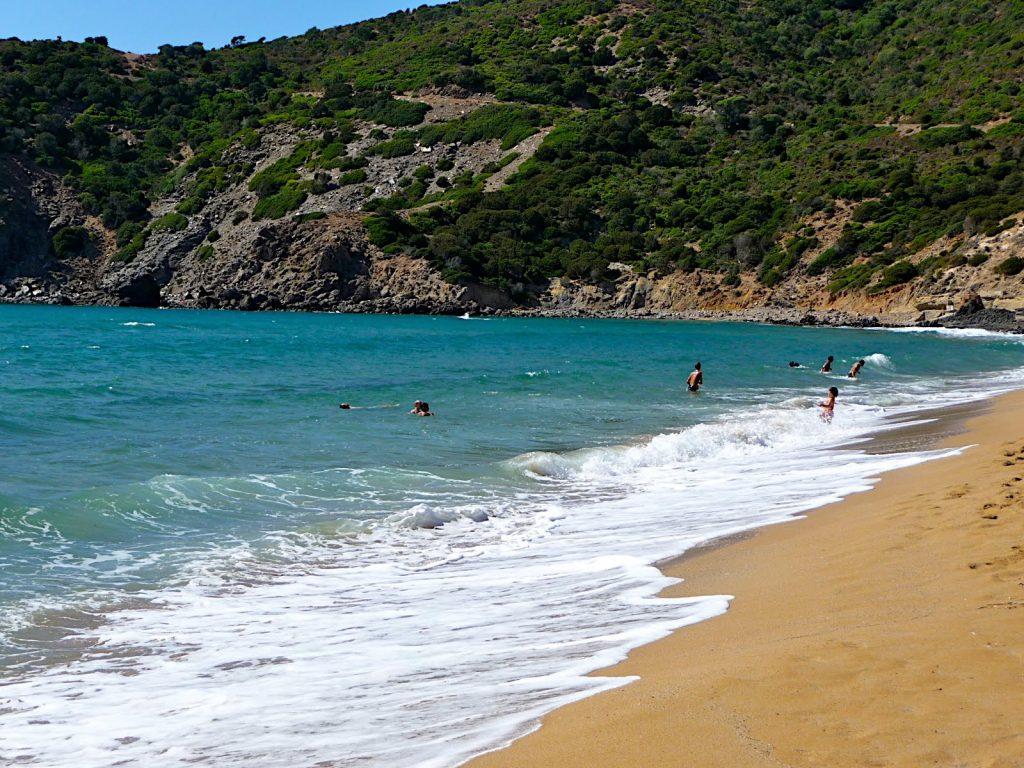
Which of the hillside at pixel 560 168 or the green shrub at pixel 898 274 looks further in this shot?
the hillside at pixel 560 168

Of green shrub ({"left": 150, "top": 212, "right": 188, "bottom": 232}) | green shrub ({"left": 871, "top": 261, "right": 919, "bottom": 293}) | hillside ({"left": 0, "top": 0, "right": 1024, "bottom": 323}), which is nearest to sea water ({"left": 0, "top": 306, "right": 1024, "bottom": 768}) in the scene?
green shrub ({"left": 871, "top": 261, "right": 919, "bottom": 293})

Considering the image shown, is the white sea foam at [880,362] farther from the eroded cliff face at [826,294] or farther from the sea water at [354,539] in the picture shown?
the eroded cliff face at [826,294]

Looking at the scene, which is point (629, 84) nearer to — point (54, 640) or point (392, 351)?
point (392, 351)

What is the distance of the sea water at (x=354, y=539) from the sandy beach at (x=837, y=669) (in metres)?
0.40

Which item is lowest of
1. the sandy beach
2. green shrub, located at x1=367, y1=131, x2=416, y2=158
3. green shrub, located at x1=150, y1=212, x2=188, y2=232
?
the sandy beach

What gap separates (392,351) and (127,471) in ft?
78.0

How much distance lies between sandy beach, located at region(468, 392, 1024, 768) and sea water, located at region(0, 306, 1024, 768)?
396mm

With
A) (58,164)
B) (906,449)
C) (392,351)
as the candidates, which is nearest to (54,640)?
(906,449)

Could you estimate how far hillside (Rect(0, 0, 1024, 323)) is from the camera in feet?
209

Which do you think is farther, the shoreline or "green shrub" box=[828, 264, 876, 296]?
"green shrub" box=[828, 264, 876, 296]

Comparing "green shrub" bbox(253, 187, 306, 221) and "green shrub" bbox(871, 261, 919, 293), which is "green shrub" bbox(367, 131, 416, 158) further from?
"green shrub" bbox(871, 261, 919, 293)

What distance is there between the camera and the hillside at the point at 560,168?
63812 mm

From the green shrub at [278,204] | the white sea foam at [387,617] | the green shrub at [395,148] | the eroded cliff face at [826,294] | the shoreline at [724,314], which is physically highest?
the green shrub at [395,148]

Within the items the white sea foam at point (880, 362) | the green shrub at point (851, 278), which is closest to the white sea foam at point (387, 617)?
the white sea foam at point (880, 362)
